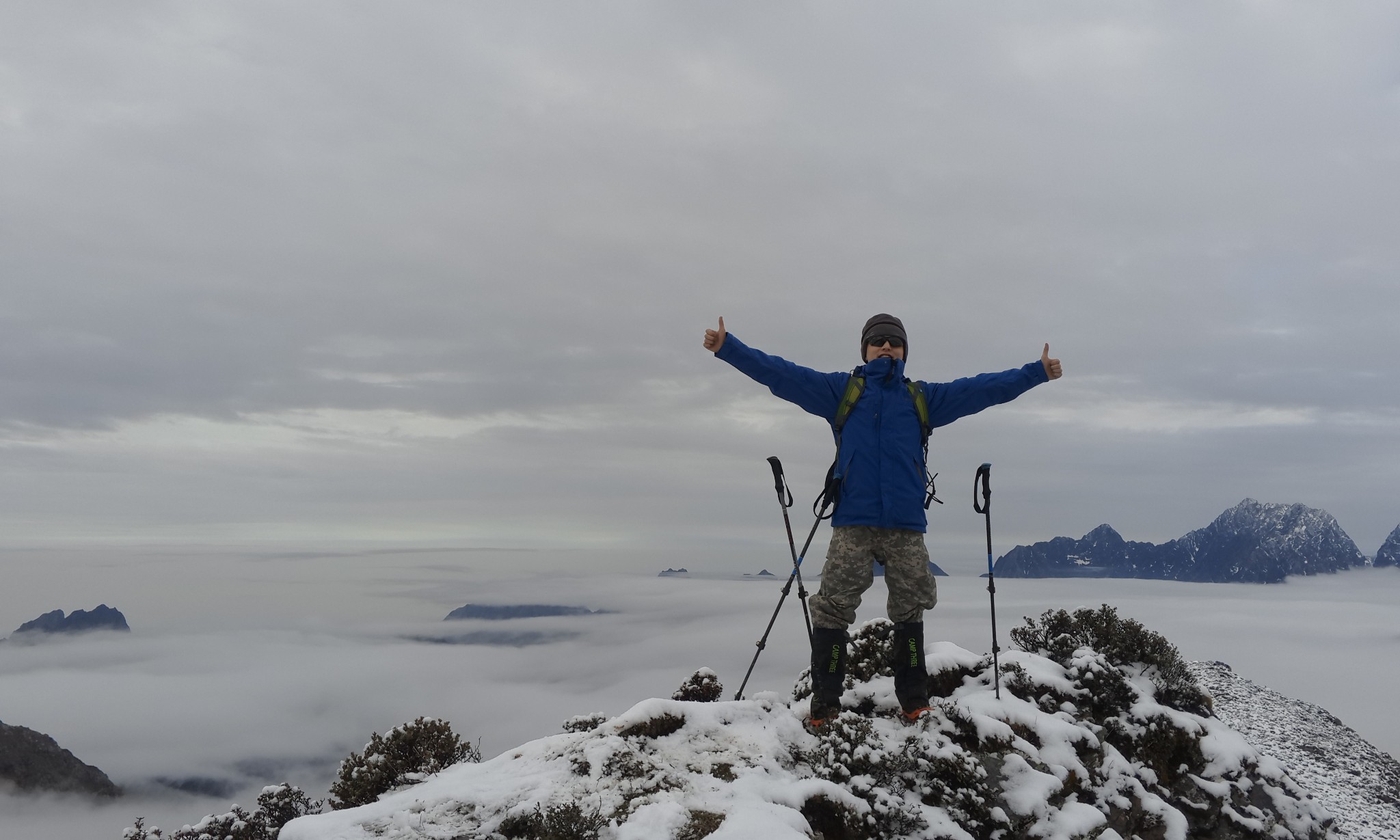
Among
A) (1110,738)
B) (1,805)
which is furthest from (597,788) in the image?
(1,805)

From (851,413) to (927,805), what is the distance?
4351 millimetres

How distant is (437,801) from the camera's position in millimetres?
7250

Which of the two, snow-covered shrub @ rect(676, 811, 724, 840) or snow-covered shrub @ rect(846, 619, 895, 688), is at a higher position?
snow-covered shrub @ rect(846, 619, 895, 688)

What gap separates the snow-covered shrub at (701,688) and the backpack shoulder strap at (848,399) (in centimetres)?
515

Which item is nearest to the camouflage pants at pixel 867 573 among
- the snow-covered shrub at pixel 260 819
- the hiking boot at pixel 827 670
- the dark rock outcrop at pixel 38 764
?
the hiking boot at pixel 827 670

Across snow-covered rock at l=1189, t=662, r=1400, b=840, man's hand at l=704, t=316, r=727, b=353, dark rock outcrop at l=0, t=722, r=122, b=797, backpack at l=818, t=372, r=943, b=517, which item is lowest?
dark rock outcrop at l=0, t=722, r=122, b=797

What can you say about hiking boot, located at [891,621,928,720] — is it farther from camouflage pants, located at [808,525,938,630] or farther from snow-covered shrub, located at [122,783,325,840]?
snow-covered shrub, located at [122,783,325,840]

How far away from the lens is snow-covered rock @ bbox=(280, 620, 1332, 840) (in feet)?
22.4

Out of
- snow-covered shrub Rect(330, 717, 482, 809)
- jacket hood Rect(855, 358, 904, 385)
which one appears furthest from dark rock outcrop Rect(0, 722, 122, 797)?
jacket hood Rect(855, 358, 904, 385)

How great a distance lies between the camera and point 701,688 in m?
11.5

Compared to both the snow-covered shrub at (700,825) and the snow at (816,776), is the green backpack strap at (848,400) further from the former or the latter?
the snow-covered shrub at (700,825)

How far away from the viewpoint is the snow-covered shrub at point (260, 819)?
10406 millimetres

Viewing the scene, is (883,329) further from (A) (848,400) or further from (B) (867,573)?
(B) (867,573)

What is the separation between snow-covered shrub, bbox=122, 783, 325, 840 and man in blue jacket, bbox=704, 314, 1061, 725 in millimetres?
7817
